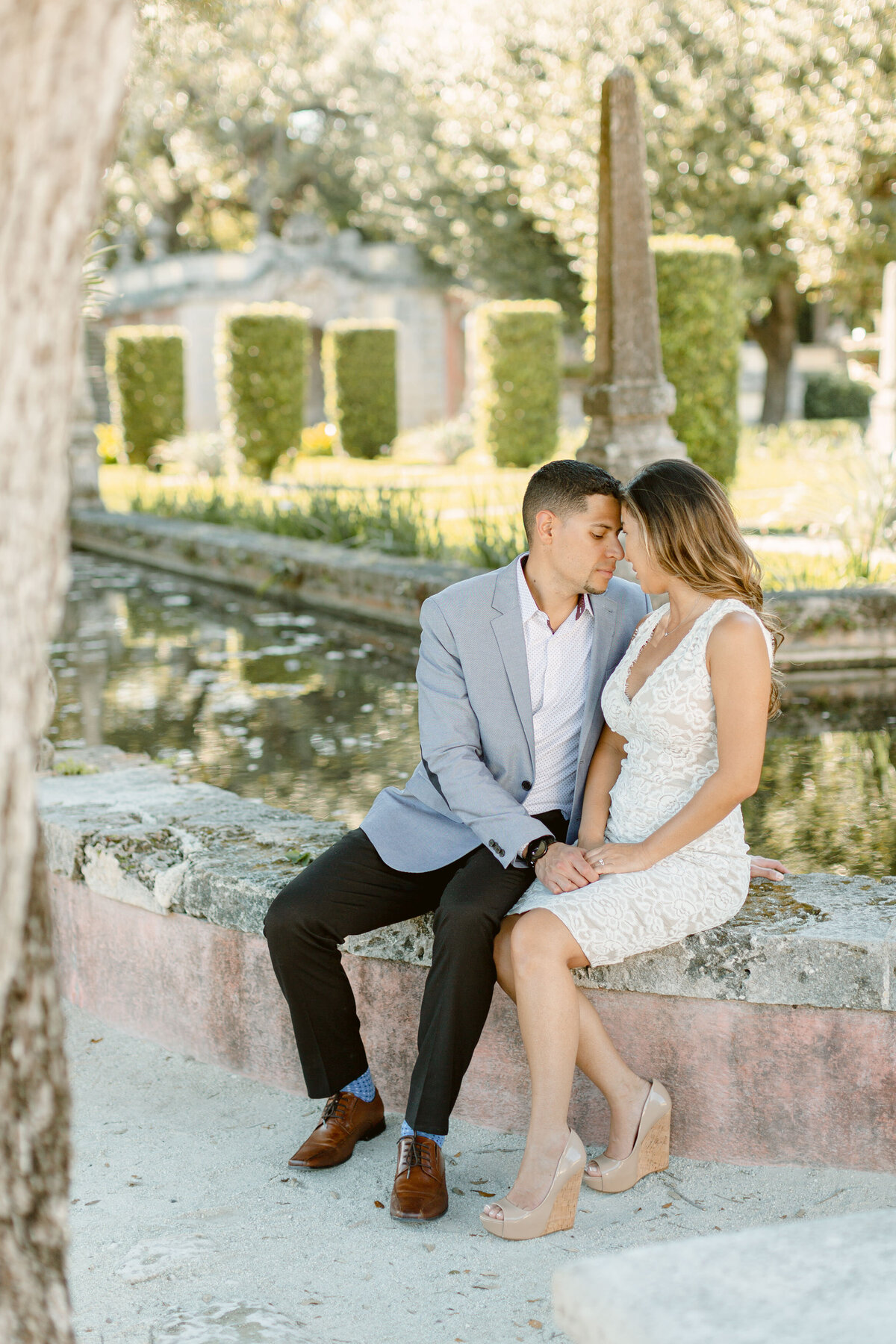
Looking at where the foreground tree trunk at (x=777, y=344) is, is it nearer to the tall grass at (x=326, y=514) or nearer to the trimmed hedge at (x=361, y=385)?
the trimmed hedge at (x=361, y=385)

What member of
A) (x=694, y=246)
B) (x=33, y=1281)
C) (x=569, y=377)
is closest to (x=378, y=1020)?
(x=33, y=1281)

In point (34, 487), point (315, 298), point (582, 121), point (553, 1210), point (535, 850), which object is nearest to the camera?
point (34, 487)

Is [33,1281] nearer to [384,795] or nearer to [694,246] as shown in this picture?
[384,795]

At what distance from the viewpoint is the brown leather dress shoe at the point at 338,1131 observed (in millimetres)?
2938

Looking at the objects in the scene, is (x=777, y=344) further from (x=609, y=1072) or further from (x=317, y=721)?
(x=609, y=1072)

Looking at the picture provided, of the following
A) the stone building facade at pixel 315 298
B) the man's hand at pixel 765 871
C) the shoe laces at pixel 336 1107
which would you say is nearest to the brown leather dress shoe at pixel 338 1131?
the shoe laces at pixel 336 1107

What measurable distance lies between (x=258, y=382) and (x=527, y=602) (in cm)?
1621

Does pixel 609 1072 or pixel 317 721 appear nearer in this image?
pixel 609 1072

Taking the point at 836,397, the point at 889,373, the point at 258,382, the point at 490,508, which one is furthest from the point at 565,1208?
the point at 836,397

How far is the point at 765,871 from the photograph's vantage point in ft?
9.95

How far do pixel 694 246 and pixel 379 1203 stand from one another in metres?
12.9

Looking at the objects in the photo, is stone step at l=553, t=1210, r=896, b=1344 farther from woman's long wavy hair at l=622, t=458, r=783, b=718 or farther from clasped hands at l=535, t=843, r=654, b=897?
woman's long wavy hair at l=622, t=458, r=783, b=718

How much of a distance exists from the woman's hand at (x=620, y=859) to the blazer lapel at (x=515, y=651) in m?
0.35

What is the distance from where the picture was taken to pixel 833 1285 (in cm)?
159
